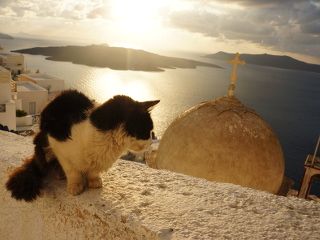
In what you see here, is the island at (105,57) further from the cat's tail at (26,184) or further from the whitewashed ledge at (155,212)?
the cat's tail at (26,184)

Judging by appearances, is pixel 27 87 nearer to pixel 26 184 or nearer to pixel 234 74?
pixel 234 74

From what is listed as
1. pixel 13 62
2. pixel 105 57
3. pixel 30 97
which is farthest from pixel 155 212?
pixel 105 57

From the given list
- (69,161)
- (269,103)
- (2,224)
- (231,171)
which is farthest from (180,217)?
(269,103)

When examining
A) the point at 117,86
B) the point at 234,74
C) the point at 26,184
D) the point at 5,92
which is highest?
the point at 234,74

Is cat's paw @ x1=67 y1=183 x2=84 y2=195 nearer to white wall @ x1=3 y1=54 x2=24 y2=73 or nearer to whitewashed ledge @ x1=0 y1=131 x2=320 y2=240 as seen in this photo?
whitewashed ledge @ x1=0 y1=131 x2=320 y2=240

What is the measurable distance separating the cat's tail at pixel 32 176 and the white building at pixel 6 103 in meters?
19.1

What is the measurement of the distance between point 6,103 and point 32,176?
19359 millimetres

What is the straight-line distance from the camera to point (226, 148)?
836 centimetres

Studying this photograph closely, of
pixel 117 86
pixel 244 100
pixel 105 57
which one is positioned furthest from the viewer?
pixel 105 57

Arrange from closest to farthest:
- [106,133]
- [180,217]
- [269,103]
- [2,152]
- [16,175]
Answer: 1. [180,217]
2. [106,133]
3. [16,175]
4. [2,152]
5. [269,103]

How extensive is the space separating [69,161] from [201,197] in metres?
0.88

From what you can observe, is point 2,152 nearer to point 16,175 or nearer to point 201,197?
point 16,175

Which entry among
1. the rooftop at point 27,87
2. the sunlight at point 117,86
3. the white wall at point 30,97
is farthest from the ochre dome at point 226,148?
the sunlight at point 117,86

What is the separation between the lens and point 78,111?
2.18 meters
